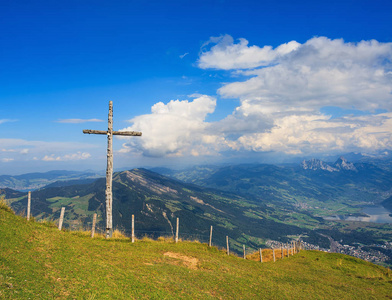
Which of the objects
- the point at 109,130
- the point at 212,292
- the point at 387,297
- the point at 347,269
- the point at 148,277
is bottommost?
the point at 347,269

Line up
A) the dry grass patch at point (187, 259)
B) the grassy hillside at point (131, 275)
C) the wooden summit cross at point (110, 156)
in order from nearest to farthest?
1. the grassy hillside at point (131, 275)
2. the dry grass patch at point (187, 259)
3. the wooden summit cross at point (110, 156)

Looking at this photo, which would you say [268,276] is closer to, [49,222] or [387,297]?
[387,297]

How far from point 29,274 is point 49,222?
12.2m

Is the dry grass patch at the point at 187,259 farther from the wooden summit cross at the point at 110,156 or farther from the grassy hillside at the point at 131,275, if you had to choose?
the wooden summit cross at the point at 110,156

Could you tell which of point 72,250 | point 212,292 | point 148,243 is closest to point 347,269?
point 212,292

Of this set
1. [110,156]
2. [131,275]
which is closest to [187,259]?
[131,275]

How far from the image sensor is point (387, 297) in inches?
907

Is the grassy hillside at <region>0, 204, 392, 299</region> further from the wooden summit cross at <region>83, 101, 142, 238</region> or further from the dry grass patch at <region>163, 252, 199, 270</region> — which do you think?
the wooden summit cross at <region>83, 101, 142, 238</region>

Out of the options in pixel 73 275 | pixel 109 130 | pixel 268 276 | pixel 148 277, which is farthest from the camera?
pixel 109 130

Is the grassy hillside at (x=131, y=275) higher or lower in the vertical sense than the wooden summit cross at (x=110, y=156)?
lower

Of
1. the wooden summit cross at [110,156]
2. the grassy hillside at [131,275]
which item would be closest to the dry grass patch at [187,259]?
the grassy hillside at [131,275]

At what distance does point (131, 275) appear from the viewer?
15.3m

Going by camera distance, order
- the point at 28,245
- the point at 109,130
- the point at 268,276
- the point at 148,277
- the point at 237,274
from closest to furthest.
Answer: the point at 28,245, the point at 148,277, the point at 237,274, the point at 268,276, the point at 109,130

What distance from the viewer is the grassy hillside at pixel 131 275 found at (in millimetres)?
11641
